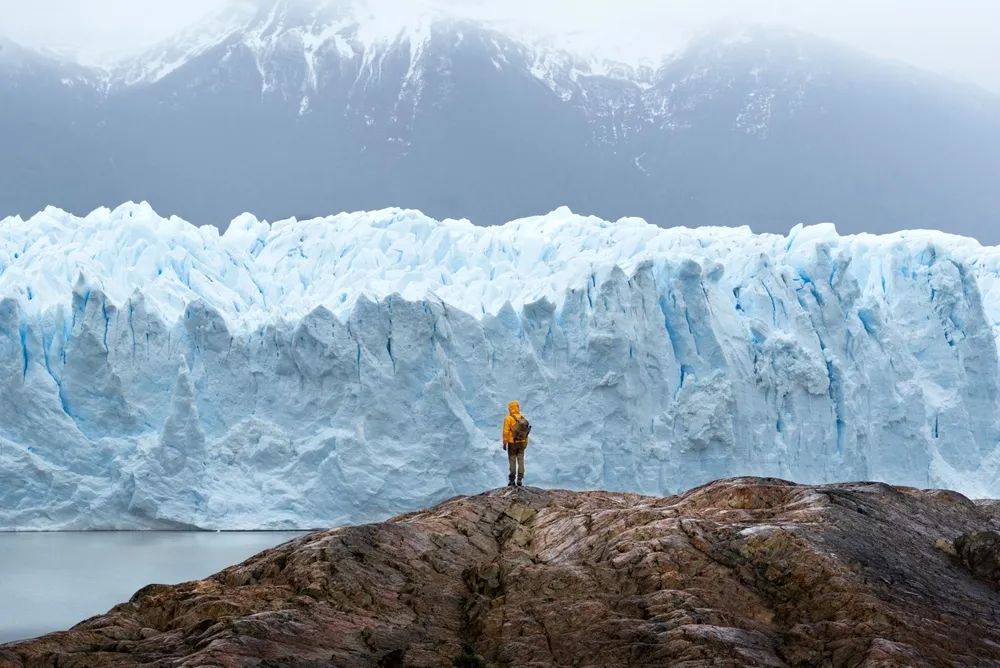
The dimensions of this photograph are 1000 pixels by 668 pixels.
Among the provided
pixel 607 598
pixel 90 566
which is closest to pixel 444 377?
pixel 90 566

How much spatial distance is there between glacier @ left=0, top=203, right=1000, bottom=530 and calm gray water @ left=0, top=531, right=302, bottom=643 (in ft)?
1.75

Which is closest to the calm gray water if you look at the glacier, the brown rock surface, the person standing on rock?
the glacier

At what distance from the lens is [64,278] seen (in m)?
22.2

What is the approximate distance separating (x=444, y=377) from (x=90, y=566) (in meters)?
6.63

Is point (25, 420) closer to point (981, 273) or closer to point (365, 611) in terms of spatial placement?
point (365, 611)

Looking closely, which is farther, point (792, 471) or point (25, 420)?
point (792, 471)

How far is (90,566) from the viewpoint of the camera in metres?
17.2

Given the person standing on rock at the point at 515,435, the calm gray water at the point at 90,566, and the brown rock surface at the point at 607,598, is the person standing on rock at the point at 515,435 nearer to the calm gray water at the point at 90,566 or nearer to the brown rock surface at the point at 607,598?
the brown rock surface at the point at 607,598

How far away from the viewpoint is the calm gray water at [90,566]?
14.2 metres

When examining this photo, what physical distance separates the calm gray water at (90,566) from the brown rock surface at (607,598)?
26.3ft

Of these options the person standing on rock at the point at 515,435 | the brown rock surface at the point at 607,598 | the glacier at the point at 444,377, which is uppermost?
the glacier at the point at 444,377

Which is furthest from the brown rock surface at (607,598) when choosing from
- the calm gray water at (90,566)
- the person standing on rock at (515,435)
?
the calm gray water at (90,566)

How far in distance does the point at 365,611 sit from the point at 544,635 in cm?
85

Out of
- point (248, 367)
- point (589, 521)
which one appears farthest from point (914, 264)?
point (589, 521)
